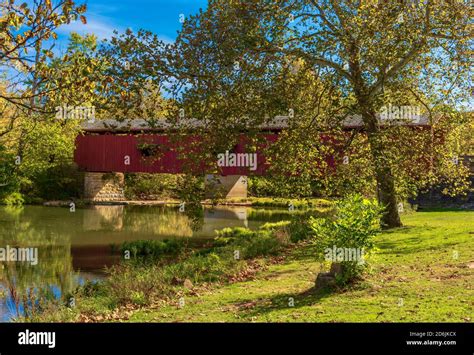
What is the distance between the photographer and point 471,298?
7.38 meters

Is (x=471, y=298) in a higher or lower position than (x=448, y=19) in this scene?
lower

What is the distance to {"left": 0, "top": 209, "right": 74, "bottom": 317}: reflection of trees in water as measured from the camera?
954 centimetres

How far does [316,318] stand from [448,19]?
9811mm

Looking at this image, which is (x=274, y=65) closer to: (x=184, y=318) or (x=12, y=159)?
(x=184, y=318)

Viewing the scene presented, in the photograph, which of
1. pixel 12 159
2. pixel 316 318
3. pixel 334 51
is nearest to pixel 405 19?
pixel 334 51

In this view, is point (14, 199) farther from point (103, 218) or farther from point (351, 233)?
point (351, 233)

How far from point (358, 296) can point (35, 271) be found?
359 inches

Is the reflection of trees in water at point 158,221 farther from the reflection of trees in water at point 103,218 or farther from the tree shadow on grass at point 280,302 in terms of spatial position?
the tree shadow on grass at point 280,302

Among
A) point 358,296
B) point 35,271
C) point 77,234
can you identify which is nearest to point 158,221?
point 77,234

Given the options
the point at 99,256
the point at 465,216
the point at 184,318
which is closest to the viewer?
the point at 184,318

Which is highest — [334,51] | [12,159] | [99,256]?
[334,51]

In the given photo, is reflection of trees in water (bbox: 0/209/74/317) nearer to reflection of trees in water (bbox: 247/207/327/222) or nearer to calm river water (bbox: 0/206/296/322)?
calm river water (bbox: 0/206/296/322)

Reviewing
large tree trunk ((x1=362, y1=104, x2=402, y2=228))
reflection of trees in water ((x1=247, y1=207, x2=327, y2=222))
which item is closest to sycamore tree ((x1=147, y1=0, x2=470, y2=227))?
large tree trunk ((x1=362, y1=104, x2=402, y2=228))
